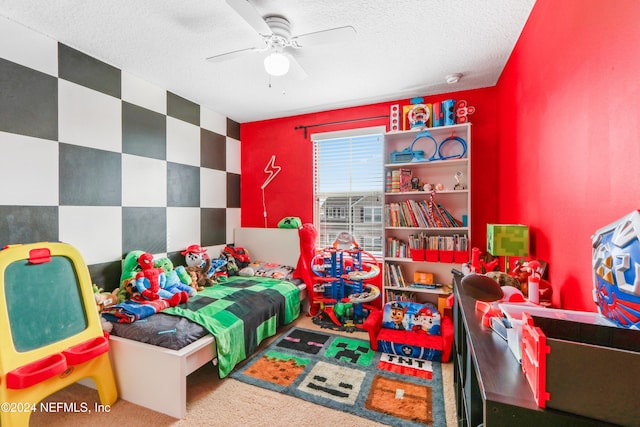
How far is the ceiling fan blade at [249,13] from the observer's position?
4.59ft

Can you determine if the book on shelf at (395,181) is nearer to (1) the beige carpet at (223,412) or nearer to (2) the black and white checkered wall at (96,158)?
(1) the beige carpet at (223,412)

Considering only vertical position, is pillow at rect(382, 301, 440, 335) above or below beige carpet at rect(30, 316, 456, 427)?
above

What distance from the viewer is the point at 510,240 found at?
1658 millimetres

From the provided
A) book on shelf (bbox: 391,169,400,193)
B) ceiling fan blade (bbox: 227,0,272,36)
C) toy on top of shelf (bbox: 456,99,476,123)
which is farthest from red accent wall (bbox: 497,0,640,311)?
ceiling fan blade (bbox: 227,0,272,36)

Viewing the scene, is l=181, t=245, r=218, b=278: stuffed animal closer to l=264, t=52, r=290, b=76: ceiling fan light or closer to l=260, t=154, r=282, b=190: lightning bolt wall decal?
l=260, t=154, r=282, b=190: lightning bolt wall decal

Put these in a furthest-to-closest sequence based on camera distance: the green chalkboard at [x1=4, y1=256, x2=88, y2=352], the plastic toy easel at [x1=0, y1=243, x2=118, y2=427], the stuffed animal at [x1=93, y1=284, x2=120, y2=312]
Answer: the stuffed animal at [x1=93, y1=284, x2=120, y2=312], the green chalkboard at [x1=4, y1=256, x2=88, y2=352], the plastic toy easel at [x1=0, y1=243, x2=118, y2=427]

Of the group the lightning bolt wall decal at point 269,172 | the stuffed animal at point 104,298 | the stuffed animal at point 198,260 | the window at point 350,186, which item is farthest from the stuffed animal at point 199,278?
the window at point 350,186

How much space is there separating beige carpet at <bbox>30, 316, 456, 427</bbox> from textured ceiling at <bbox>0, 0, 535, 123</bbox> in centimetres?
240

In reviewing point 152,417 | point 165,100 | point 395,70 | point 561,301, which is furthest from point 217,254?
point 561,301

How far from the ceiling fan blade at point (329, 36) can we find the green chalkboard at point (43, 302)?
2024mm

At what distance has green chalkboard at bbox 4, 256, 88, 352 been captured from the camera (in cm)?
150

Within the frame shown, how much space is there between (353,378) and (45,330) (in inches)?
73.7

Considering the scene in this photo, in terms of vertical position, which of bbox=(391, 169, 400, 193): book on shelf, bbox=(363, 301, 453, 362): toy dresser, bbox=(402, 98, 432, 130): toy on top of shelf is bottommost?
bbox=(363, 301, 453, 362): toy dresser

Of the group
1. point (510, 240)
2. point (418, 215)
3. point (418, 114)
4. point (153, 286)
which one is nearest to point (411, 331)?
point (418, 215)
